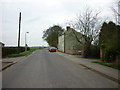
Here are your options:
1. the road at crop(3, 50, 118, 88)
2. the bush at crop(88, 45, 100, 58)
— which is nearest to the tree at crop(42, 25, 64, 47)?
the bush at crop(88, 45, 100, 58)

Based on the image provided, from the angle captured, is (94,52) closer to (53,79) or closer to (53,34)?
(53,79)

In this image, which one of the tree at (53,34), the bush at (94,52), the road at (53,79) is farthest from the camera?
the tree at (53,34)

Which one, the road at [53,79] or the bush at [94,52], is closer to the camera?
the road at [53,79]

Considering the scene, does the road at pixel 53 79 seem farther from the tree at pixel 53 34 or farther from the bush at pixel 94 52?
the tree at pixel 53 34

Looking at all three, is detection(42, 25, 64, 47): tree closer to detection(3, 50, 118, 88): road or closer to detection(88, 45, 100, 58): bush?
detection(88, 45, 100, 58): bush

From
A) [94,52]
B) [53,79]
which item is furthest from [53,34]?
[53,79]

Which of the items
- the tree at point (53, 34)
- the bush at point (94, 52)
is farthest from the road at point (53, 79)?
the tree at point (53, 34)

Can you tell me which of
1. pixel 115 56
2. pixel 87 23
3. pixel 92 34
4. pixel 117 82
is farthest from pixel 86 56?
pixel 117 82

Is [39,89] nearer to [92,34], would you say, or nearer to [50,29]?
[92,34]

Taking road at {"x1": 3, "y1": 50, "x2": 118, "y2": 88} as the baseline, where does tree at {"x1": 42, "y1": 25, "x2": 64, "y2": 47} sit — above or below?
above

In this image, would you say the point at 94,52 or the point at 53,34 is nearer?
the point at 94,52

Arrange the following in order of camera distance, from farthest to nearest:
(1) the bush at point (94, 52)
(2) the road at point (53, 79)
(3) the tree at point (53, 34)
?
(3) the tree at point (53, 34), (1) the bush at point (94, 52), (2) the road at point (53, 79)

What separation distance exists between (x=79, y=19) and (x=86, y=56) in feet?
21.9

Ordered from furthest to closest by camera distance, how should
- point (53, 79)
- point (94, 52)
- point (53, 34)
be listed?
point (53, 34)
point (94, 52)
point (53, 79)
